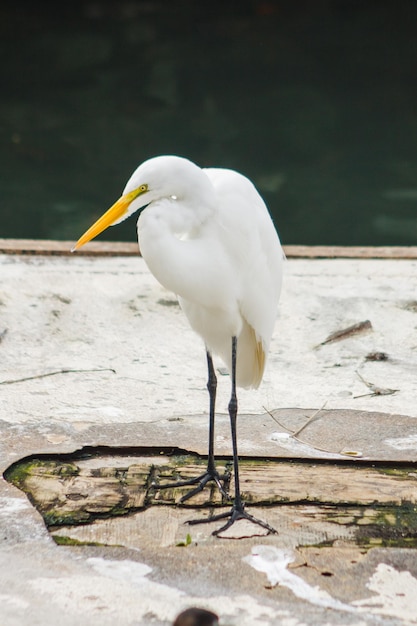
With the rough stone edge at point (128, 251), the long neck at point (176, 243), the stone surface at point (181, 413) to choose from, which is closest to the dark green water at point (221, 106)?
the rough stone edge at point (128, 251)

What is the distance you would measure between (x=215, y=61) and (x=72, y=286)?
7385 mm

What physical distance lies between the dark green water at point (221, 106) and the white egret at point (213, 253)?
4.41 m

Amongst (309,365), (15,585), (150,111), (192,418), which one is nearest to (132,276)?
(309,365)

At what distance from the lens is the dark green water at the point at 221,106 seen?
26.2ft

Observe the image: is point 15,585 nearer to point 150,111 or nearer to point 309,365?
point 309,365

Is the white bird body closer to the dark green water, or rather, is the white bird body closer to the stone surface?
the stone surface

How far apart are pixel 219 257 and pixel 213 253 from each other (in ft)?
0.08

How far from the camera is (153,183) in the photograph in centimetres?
245

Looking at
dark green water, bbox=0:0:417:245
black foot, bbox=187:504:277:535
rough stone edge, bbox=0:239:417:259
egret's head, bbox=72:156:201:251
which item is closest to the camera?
egret's head, bbox=72:156:201:251

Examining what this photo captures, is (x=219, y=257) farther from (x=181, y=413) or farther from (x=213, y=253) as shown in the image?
(x=181, y=413)

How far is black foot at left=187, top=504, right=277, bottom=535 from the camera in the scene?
100 inches

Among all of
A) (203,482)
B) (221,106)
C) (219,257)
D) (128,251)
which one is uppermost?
(219,257)

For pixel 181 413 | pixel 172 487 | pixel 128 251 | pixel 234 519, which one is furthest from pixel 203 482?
pixel 128 251

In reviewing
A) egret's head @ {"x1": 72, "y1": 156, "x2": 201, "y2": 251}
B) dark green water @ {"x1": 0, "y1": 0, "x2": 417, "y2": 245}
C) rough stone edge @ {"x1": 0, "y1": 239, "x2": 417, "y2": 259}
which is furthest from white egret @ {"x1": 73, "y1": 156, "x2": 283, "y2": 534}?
dark green water @ {"x1": 0, "y1": 0, "x2": 417, "y2": 245}
